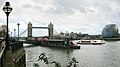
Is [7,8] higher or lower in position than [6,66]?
higher

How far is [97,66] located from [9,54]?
109 feet

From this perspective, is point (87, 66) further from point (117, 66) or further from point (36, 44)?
point (36, 44)

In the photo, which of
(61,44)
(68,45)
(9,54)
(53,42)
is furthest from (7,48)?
(53,42)

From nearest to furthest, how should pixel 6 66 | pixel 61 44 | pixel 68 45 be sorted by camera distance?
pixel 6 66
pixel 68 45
pixel 61 44

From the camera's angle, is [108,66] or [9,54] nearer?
[9,54]

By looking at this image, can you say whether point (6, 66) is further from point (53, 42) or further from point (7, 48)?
point (53, 42)

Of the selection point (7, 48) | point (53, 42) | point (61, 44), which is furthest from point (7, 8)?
point (53, 42)

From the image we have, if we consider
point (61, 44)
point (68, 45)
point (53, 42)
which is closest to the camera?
point (68, 45)

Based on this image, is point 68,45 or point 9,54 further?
point 68,45

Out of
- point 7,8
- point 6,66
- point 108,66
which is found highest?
point 7,8

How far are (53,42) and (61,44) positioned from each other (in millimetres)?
16709

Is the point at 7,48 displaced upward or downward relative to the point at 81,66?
upward

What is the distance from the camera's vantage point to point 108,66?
4600cm

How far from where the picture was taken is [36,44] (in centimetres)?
16200
